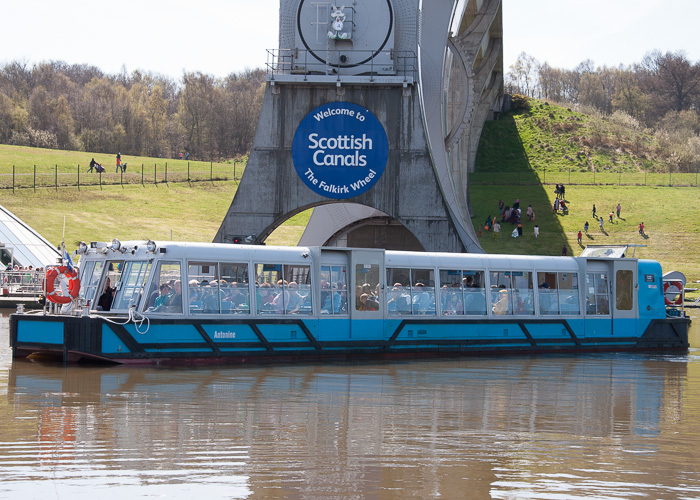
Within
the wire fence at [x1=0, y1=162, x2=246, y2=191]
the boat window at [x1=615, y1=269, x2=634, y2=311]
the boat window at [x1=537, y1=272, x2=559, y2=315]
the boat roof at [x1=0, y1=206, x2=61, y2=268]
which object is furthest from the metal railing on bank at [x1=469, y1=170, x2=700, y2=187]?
the boat window at [x1=537, y1=272, x2=559, y2=315]

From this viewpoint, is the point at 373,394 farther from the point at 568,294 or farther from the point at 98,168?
the point at 98,168

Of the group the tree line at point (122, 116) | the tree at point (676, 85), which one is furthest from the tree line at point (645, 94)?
the tree line at point (122, 116)

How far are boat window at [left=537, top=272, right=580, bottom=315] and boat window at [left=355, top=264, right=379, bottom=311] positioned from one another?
5271 millimetres

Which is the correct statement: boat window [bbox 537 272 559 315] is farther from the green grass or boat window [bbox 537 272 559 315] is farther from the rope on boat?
the green grass

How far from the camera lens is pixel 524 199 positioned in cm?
7462

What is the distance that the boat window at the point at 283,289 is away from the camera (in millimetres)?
22594

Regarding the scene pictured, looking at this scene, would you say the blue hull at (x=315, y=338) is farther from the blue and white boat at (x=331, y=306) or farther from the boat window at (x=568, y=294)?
the boat window at (x=568, y=294)

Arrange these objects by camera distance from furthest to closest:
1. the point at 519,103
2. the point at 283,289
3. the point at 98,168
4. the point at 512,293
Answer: the point at 519,103 → the point at 98,168 → the point at 512,293 → the point at 283,289

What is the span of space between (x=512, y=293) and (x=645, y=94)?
121 metres

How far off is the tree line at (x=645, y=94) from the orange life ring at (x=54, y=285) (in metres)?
84.8

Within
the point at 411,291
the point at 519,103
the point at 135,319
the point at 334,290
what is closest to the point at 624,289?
the point at 411,291

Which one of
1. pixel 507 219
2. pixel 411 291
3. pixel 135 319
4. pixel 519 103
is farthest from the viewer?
pixel 519 103

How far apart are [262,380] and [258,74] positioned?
491 ft

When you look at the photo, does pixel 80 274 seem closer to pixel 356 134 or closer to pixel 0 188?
pixel 356 134
